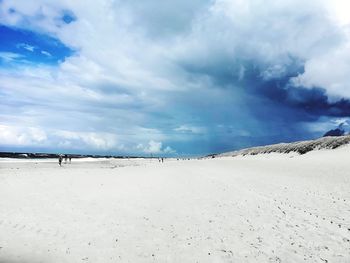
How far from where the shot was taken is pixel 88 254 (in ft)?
36.7

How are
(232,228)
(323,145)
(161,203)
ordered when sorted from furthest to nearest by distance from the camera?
1. (323,145)
2. (161,203)
3. (232,228)

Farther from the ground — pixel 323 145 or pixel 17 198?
pixel 323 145

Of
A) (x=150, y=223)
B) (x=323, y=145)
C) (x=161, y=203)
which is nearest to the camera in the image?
(x=150, y=223)

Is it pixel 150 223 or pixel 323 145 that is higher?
pixel 323 145

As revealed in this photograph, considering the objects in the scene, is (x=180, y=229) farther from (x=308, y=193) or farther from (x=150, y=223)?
(x=308, y=193)

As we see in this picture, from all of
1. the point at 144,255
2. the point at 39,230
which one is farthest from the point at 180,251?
the point at 39,230

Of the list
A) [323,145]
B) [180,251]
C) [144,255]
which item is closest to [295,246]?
[180,251]

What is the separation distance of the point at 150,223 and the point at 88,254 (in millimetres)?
4179

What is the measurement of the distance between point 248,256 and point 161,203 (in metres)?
9.71

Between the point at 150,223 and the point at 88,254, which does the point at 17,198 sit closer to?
the point at 150,223

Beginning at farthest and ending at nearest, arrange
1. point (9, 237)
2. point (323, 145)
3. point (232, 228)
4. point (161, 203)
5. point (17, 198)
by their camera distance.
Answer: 1. point (323, 145)
2. point (17, 198)
3. point (161, 203)
4. point (232, 228)
5. point (9, 237)

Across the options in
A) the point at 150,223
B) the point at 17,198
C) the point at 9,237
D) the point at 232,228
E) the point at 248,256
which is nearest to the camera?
the point at 248,256

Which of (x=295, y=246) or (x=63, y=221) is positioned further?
(x=63, y=221)

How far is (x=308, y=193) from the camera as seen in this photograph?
73.5ft
